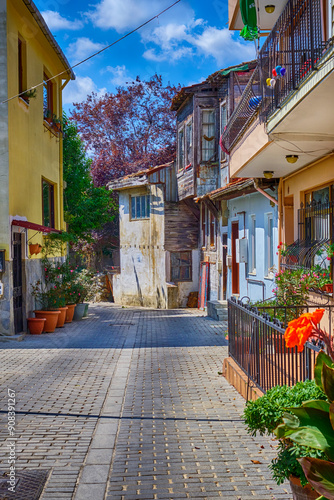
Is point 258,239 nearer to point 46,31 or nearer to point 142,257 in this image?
point 46,31

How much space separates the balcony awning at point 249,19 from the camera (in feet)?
35.9

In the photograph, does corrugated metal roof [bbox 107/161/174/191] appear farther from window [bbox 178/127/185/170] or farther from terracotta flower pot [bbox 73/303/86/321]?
terracotta flower pot [bbox 73/303/86/321]

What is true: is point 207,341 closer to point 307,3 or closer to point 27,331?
point 27,331

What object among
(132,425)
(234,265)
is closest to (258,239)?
(234,265)

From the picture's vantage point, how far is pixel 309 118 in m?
7.09

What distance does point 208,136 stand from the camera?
20.8m

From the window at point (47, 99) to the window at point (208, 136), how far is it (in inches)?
232

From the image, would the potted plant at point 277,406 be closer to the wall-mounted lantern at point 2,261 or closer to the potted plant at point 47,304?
the wall-mounted lantern at point 2,261

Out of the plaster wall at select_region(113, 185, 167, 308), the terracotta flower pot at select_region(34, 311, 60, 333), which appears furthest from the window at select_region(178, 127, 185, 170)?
the terracotta flower pot at select_region(34, 311, 60, 333)

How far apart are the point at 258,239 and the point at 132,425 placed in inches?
365

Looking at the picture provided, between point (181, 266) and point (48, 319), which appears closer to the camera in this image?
point (48, 319)

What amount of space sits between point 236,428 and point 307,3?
197 inches

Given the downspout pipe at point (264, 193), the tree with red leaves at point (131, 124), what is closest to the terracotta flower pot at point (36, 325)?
the downspout pipe at point (264, 193)

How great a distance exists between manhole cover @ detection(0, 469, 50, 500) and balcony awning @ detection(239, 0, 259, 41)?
9281mm
